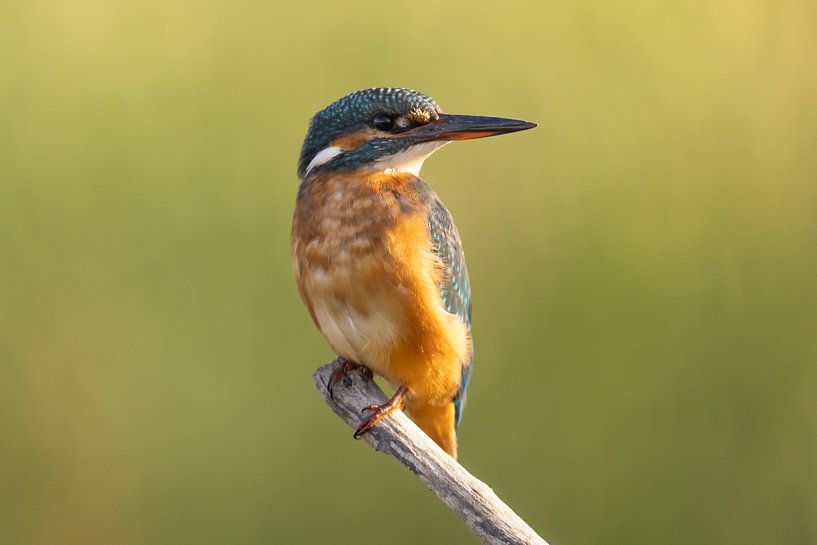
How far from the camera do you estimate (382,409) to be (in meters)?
2.31

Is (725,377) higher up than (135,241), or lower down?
lower down

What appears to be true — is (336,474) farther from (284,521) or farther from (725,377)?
(725,377)

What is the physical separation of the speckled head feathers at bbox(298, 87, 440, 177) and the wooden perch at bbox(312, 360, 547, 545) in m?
0.62

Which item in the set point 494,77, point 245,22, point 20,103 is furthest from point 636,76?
point 20,103

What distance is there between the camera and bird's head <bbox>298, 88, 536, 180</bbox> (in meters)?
2.40

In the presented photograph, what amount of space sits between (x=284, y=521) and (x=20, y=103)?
1553mm

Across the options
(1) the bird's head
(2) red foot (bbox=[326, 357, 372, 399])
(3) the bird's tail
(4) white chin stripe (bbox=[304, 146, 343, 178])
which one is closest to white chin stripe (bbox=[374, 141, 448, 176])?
(1) the bird's head

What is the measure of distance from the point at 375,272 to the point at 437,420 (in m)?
0.63

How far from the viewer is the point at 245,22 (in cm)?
339

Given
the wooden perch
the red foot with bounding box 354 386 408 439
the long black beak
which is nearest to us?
the wooden perch

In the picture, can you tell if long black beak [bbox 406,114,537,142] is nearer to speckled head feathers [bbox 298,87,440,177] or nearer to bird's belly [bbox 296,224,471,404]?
speckled head feathers [bbox 298,87,440,177]

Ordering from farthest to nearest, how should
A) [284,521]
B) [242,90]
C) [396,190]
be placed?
[242,90], [284,521], [396,190]

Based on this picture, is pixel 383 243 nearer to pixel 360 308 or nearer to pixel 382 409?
pixel 360 308

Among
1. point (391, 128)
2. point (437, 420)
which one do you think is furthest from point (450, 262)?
point (437, 420)
